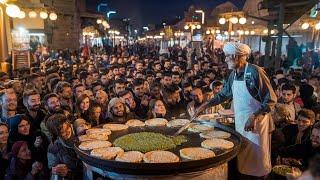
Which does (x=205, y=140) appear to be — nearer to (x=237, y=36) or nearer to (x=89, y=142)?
(x=89, y=142)

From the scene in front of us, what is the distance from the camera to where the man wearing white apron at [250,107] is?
5.03 m

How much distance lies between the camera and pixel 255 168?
5289 mm

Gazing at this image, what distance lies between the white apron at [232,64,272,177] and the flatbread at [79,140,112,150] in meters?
2.08

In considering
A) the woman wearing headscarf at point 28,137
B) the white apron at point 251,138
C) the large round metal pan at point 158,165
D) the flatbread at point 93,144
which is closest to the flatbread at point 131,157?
the large round metal pan at point 158,165

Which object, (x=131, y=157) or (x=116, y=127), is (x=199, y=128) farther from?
(x=131, y=157)

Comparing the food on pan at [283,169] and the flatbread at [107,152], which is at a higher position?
the flatbread at [107,152]

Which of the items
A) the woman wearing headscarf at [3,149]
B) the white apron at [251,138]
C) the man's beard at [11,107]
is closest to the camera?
the white apron at [251,138]

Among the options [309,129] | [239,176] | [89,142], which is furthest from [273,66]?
[89,142]

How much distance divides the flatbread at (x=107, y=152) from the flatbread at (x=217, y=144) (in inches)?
47.8

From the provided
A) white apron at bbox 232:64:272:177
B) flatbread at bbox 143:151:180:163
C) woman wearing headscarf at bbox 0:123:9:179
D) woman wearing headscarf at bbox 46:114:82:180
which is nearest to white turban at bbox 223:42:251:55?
white apron at bbox 232:64:272:177

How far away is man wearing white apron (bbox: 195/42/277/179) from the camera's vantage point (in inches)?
198

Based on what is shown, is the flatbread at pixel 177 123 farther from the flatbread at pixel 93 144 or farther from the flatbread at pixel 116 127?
the flatbread at pixel 93 144

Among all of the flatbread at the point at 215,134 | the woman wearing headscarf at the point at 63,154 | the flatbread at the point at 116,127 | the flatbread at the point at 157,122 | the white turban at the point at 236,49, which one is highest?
the white turban at the point at 236,49

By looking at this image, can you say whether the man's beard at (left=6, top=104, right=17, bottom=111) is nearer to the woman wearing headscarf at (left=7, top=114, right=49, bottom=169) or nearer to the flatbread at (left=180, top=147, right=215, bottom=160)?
the woman wearing headscarf at (left=7, top=114, right=49, bottom=169)
